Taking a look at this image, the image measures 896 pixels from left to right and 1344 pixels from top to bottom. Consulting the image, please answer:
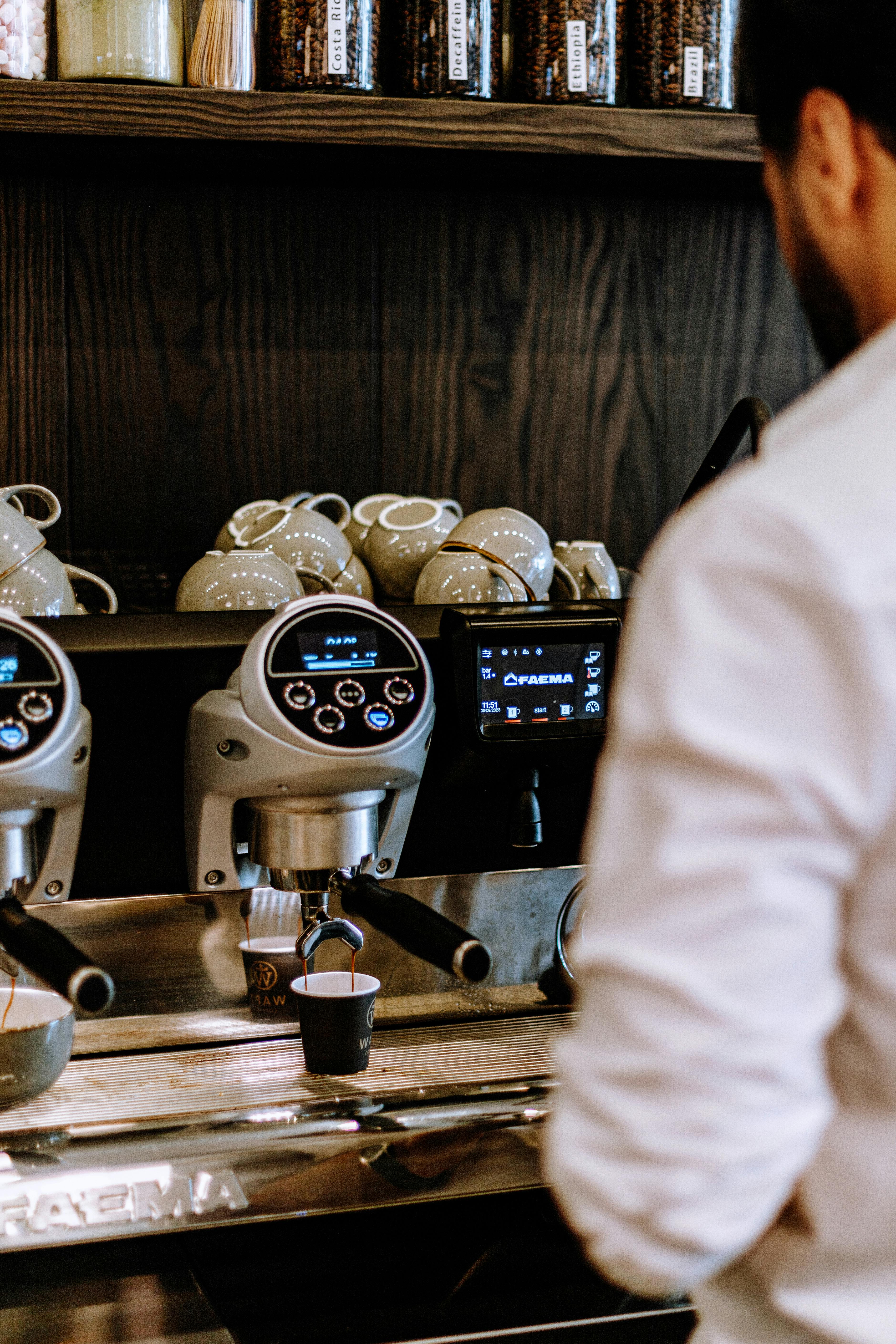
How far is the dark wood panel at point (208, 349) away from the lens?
1.45 meters

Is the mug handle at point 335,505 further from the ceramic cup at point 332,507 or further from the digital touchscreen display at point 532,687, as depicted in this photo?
the digital touchscreen display at point 532,687

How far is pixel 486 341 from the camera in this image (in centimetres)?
157

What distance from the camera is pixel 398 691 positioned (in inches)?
37.1

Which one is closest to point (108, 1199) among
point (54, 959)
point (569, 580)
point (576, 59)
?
point (54, 959)

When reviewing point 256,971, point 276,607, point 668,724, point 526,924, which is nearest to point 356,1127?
point 256,971

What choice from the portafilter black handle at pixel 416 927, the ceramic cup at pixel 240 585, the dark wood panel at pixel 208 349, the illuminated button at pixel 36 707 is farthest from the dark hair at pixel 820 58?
the dark wood panel at pixel 208 349

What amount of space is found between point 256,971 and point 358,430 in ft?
2.34

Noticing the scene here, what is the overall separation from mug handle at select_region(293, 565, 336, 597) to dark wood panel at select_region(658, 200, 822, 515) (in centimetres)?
59

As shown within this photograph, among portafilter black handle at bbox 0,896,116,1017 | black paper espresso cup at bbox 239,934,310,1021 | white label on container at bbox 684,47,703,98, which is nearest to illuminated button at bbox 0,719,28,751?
portafilter black handle at bbox 0,896,116,1017

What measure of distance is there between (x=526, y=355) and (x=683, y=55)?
0.40m

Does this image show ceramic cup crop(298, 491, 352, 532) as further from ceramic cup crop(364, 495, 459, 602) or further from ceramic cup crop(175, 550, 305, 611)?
ceramic cup crop(175, 550, 305, 611)

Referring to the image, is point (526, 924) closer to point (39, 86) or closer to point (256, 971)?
point (256, 971)

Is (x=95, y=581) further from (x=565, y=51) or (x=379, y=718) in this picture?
(x=565, y=51)

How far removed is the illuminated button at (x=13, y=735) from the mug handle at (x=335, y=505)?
48 cm
